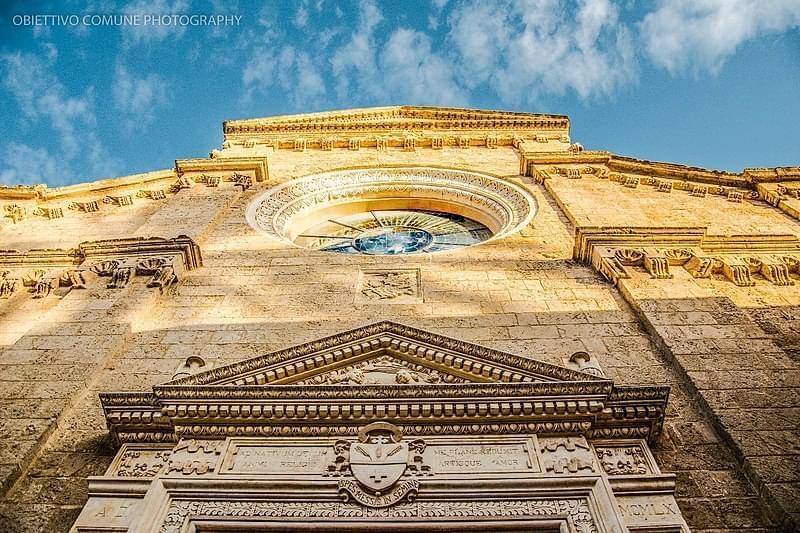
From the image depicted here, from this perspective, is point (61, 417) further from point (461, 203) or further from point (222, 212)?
point (461, 203)

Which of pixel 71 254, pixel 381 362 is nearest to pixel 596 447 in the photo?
pixel 381 362

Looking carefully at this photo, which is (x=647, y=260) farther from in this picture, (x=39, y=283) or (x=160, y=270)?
(x=39, y=283)

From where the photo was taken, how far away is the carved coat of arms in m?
4.95

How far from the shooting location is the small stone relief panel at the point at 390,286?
8.70 m

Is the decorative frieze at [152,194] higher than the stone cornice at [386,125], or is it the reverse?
the stone cornice at [386,125]

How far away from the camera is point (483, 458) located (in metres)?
5.29

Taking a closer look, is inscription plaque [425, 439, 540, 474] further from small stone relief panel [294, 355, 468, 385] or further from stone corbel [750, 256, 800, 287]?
stone corbel [750, 256, 800, 287]

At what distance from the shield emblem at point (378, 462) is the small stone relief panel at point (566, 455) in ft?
3.86

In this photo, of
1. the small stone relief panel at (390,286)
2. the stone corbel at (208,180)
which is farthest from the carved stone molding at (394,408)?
the stone corbel at (208,180)

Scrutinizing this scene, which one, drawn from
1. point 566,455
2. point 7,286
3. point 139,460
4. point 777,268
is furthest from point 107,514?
point 777,268

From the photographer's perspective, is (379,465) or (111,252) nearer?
(379,465)

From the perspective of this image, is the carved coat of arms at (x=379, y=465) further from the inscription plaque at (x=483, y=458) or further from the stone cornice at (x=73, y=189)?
the stone cornice at (x=73, y=189)

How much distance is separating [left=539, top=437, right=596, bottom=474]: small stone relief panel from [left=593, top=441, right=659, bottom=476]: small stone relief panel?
6.3 inches

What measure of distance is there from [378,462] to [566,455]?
1.57 m
